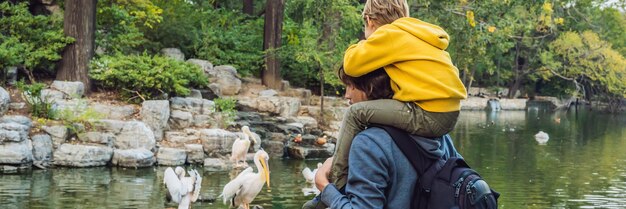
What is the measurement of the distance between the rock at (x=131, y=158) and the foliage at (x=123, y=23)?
4.35m

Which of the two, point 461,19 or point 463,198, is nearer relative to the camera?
point 463,198

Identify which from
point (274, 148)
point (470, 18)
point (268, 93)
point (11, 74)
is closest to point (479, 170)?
point (274, 148)

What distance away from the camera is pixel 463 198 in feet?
7.76

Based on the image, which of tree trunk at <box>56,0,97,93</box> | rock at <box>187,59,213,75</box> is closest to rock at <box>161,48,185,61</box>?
rock at <box>187,59,213,75</box>

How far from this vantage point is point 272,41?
22.8m

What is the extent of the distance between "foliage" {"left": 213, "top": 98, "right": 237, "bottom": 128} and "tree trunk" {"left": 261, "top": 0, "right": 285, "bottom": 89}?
4.13 metres

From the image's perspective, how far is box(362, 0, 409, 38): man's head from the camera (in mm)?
2629

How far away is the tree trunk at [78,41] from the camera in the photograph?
17.0 metres

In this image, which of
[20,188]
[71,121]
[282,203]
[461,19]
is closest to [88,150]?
[71,121]

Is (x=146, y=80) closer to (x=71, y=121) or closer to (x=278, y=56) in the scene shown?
(x=71, y=121)

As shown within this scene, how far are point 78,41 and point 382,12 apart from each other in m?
15.4

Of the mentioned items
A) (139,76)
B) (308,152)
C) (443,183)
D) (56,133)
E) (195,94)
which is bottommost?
(308,152)

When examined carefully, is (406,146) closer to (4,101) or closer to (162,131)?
(4,101)

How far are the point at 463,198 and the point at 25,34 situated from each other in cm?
1624
